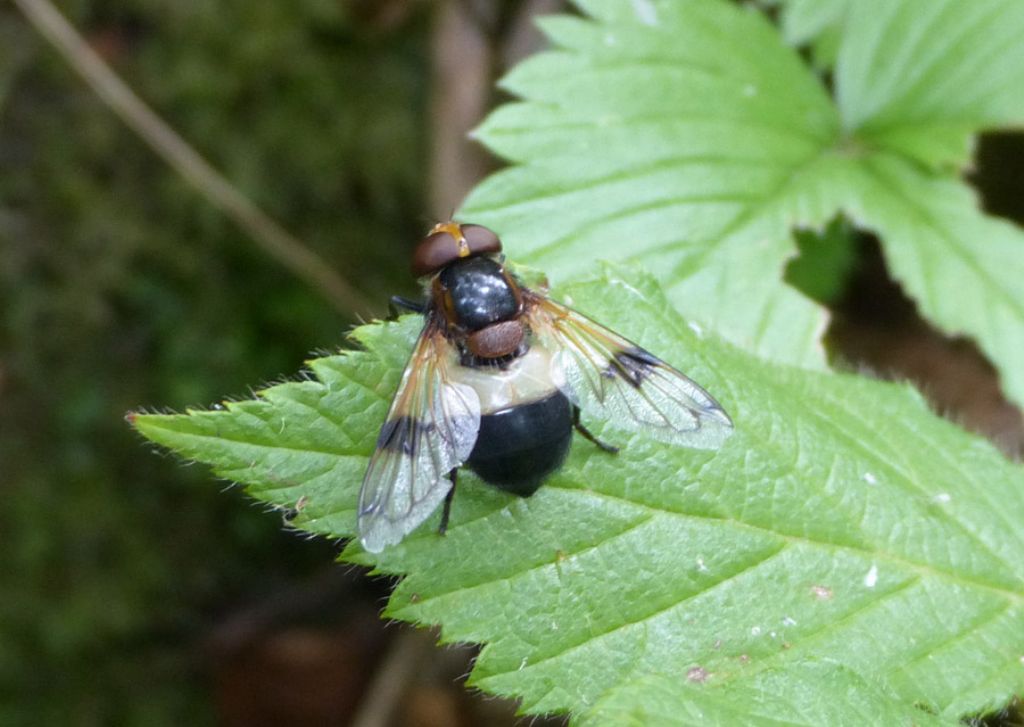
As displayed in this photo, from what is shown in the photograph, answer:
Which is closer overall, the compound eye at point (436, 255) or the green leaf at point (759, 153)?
the compound eye at point (436, 255)

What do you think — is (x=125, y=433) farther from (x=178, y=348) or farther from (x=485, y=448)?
(x=485, y=448)

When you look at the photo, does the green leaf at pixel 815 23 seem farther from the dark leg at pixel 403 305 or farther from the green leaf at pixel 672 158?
the dark leg at pixel 403 305

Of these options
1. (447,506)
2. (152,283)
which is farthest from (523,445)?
(152,283)

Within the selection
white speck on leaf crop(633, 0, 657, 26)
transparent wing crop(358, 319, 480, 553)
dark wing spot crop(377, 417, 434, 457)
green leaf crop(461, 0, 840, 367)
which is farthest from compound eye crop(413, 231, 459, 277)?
white speck on leaf crop(633, 0, 657, 26)

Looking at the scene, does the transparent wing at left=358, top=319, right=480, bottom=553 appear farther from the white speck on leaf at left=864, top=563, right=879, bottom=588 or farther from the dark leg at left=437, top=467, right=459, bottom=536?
the white speck on leaf at left=864, top=563, right=879, bottom=588

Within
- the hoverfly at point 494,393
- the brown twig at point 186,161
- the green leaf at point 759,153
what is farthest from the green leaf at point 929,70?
the brown twig at point 186,161

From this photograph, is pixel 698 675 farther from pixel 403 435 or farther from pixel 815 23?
pixel 815 23

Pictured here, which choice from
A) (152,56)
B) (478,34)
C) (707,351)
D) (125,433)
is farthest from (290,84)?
(707,351)
